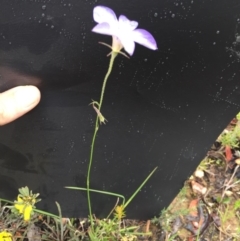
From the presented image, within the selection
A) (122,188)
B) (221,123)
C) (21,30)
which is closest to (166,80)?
(221,123)

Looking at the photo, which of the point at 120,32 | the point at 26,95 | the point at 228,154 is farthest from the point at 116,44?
the point at 228,154

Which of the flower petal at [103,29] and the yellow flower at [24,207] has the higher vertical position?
the flower petal at [103,29]

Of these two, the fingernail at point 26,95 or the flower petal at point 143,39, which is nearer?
the flower petal at point 143,39

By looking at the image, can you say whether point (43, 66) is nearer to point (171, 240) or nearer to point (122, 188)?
point (122, 188)

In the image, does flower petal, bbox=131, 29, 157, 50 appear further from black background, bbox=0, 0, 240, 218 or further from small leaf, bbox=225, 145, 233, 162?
small leaf, bbox=225, 145, 233, 162

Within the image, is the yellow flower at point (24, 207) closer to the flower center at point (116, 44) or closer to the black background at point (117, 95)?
the black background at point (117, 95)

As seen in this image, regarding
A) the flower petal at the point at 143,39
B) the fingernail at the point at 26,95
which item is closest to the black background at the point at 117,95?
the fingernail at the point at 26,95

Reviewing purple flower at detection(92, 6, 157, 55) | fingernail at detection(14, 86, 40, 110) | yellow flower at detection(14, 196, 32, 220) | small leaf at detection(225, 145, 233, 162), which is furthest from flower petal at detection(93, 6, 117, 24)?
small leaf at detection(225, 145, 233, 162)
